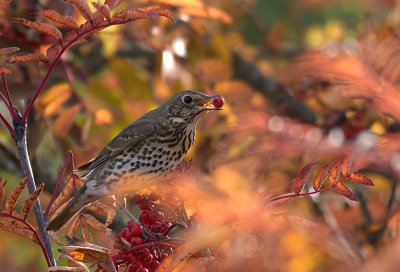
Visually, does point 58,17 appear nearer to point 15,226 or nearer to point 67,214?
point 15,226

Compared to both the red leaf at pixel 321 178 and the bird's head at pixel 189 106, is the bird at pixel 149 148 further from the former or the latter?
the red leaf at pixel 321 178

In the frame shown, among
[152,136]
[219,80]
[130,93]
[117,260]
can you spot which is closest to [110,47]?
[130,93]

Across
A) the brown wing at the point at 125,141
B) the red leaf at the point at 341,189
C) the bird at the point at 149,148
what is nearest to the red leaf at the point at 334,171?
the red leaf at the point at 341,189

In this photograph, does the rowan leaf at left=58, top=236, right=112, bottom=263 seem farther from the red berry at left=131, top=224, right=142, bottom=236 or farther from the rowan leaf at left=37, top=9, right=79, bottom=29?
the rowan leaf at left=37, top=9, right=79, bottom=29

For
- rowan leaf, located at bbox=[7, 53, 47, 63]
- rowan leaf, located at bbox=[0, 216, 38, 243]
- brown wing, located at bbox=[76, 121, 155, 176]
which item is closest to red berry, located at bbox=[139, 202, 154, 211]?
rowan leaf, located at bbox=[0, 216, 38, 243]

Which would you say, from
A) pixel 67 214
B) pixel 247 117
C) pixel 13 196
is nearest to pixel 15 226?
pixel 13 196

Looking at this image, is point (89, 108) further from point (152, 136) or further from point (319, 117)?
point (319, 117)
